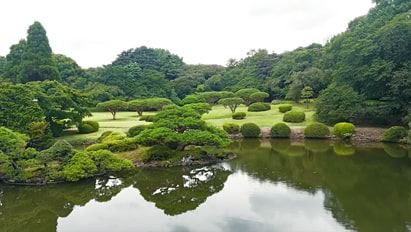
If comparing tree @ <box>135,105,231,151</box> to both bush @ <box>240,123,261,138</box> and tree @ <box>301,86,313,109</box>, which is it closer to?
bush @ <box>240,123,261,138</box>

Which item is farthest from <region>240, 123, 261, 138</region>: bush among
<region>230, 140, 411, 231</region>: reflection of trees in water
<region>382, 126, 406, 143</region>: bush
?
<region>382, 126, 406, 143</region>: bush

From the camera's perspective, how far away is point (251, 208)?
841 centimetres

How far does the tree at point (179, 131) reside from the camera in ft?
Result: 44.3

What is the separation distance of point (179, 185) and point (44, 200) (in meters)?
4.65

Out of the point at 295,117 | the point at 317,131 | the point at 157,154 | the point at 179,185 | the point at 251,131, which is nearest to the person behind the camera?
the point at 179,185

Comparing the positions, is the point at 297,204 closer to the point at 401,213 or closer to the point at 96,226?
the point at 401,213

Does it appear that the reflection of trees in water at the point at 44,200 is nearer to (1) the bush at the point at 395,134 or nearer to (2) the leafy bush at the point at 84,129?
(2) the leafy bush at the point at 84,129

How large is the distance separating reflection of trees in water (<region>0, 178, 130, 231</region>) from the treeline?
18.5m

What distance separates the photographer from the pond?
295 inches

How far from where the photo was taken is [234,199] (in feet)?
30.4

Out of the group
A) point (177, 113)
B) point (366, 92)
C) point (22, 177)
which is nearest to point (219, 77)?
point (366, 92)

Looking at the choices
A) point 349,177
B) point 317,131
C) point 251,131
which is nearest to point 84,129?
point 251,131

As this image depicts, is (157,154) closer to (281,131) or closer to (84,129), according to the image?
(84,129)

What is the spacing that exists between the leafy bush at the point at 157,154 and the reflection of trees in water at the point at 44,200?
2.49 metres
